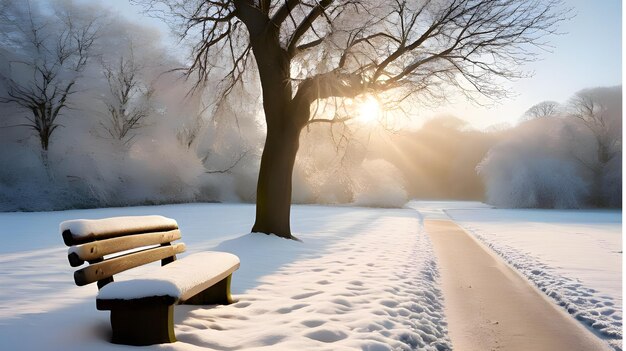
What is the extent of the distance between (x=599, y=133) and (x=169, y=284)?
45.8 meters

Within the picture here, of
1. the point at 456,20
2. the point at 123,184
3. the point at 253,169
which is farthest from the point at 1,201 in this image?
the point at 456,20

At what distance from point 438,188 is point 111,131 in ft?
172

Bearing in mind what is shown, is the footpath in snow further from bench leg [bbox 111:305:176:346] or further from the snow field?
bench leg [bbox 111:305:176:346]

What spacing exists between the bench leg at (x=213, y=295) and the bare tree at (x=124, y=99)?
2583 centimetres

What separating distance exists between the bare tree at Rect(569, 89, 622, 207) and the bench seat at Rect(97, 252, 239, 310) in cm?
4370

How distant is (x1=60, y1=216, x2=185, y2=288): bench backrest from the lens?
315 centimetres

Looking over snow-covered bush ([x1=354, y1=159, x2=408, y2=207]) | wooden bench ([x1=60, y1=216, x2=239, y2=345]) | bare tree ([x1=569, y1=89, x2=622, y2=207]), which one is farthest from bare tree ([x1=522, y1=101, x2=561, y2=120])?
wooden bench ([x1=60, y1=216, x2=239, y2=345])

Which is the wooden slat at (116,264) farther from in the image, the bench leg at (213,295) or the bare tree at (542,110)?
the bare tree at (542,110)

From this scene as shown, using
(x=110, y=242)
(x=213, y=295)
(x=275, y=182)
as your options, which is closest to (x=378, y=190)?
(x=275, y=182)

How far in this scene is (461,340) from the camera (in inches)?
167

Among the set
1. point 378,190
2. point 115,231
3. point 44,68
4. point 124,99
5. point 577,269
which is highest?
point 44,68

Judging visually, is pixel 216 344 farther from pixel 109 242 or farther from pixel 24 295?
pixel 24 295

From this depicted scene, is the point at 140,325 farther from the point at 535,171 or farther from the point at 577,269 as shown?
the point at 535,171

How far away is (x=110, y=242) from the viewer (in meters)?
3.55
